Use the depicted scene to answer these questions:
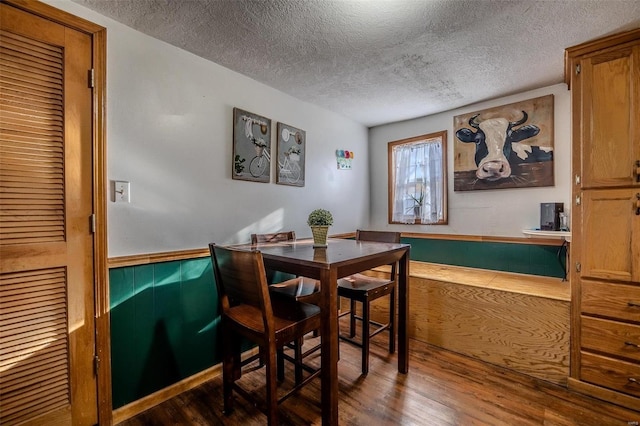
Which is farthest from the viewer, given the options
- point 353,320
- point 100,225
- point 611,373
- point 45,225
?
point 353,320

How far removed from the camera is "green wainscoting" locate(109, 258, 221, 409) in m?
1.60

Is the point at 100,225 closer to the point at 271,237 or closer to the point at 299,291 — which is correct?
the point at 271,237

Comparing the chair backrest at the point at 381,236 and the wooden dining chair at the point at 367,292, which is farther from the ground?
the chair backrest at the point at 381,236

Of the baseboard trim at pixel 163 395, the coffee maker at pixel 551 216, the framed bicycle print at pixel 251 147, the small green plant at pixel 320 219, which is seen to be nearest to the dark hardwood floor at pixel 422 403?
the baseboard trim at pixel 163 395

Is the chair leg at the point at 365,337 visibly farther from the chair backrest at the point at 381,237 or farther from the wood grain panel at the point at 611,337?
the wood grain panel at the point at 611,337

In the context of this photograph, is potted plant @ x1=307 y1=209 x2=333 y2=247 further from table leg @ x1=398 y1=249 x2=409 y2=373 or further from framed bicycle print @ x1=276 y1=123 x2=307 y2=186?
framed bicycle print @ x1=276 y1=123 x2=307 y2=186

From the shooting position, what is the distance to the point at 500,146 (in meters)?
2.72

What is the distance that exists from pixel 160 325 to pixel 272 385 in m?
0.91

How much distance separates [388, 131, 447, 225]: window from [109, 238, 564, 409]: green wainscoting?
226cm

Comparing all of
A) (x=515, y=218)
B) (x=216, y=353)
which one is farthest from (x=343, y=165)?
(x=216, y=353)

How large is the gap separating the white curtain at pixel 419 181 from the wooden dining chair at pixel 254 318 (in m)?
2.16

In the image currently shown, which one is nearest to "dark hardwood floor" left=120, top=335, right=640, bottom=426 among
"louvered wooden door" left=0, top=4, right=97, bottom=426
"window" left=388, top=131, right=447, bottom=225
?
"louvered wooden door" left=0, top=4, right=97, bottom=426

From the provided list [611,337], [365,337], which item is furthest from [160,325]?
[611,337]

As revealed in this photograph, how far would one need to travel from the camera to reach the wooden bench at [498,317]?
1907mm
